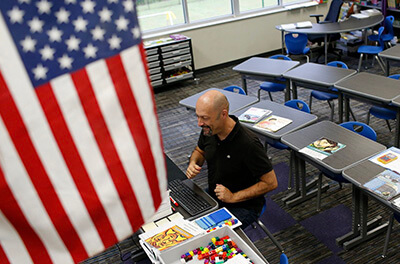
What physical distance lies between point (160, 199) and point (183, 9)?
833 centimetres

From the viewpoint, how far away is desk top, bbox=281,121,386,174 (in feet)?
12.3

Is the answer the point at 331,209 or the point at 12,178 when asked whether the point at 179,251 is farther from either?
the point at 331,209

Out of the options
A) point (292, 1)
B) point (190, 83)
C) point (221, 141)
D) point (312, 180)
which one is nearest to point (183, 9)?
point (190, 83)

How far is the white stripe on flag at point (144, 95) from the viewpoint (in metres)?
1.19

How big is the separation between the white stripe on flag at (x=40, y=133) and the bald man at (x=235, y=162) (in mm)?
2167

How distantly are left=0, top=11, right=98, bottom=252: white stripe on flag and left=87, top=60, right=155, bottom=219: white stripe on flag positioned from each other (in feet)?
0.51

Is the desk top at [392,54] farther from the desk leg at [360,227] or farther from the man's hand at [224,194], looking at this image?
the man's hand at [224,194]

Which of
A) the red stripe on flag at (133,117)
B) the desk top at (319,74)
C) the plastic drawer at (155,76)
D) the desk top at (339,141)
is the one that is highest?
the red stripe on flag at (133,117)

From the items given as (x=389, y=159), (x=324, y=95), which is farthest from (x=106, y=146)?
(x=324, y=95)

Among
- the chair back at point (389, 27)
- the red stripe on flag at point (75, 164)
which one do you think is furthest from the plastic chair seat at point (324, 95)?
the red stripe on flag at point (75, 164)

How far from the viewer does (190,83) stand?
29.7 ft

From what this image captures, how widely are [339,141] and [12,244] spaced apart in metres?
3.39

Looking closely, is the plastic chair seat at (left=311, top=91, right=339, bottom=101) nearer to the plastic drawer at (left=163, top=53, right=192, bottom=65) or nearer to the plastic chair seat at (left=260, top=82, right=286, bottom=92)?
the plastic chair seat at (left=260, top=82, right=286, bottom=92)

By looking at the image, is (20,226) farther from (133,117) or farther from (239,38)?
(239,38)
